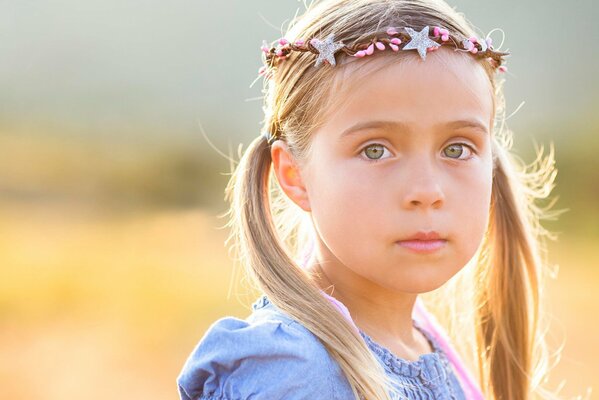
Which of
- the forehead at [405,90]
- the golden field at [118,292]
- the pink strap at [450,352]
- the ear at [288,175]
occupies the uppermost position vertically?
the forehead at [405,90]

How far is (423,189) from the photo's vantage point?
6.04 ft

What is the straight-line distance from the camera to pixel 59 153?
5.07 meters

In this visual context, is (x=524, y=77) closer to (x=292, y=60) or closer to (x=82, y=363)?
(x=82, y=363)

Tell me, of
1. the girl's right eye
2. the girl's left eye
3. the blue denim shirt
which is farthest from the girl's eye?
the blue denim shirt

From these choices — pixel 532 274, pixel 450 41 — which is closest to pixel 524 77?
pixel 532 274

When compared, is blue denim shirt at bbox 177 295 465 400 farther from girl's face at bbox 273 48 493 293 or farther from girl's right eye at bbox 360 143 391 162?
girl's right eye at bbox 360 143 391 162

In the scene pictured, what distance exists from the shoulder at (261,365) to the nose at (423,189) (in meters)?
0.34

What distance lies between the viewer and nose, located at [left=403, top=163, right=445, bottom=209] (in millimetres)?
1839

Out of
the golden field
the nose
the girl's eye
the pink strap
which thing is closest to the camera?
the nose

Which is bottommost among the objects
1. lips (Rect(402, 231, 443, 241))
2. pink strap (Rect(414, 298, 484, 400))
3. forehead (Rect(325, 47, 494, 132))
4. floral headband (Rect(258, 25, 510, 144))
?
pink strap (Rect(414, 298, 484, 400))

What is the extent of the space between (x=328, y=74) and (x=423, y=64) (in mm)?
204

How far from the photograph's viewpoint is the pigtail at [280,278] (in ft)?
5.80

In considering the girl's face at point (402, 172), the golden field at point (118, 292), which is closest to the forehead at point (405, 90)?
the girl's face at point (402, 172)

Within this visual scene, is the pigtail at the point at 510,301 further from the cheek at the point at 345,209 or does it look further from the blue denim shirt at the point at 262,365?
the blue denim shirt at the point at 262,365
